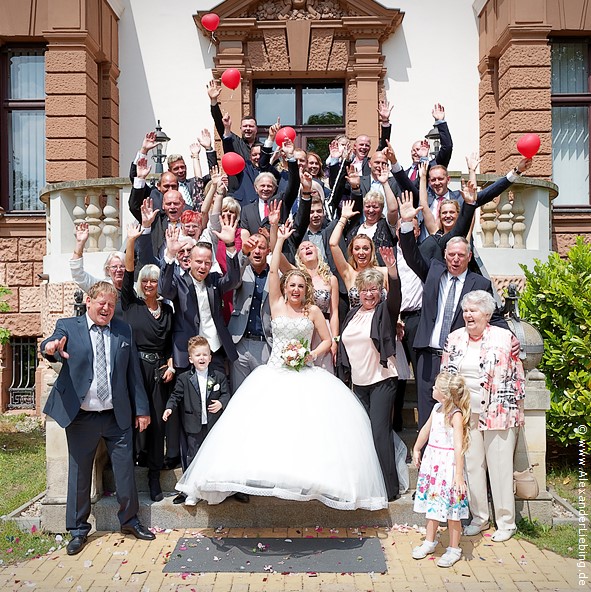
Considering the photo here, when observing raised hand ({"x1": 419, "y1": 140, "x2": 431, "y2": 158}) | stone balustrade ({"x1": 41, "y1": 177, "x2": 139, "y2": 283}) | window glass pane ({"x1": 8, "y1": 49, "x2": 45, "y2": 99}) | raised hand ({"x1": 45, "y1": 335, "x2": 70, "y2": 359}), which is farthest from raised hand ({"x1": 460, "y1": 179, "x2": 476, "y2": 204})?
window glass pane ({"x1": 8, "y1": 49, "x2": 45, "y2": 99})

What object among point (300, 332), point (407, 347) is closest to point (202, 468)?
point (300, 332)

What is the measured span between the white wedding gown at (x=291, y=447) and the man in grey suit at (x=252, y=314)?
1.33ft

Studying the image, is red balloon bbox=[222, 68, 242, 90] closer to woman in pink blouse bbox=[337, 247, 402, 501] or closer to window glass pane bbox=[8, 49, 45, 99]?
woman in pink blouse bbox=[337, 247, 402, 501]

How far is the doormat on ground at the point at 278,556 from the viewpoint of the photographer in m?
5.04

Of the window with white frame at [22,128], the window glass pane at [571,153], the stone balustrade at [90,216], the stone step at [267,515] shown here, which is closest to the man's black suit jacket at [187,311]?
the stone step at [267,515]

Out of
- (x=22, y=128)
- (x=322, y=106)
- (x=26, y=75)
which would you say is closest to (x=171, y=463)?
(x=22, y=128)

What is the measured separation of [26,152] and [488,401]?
1022 centimetres

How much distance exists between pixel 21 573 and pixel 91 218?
226 inches

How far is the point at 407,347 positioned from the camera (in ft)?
20.7

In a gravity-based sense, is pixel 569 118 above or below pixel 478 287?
above

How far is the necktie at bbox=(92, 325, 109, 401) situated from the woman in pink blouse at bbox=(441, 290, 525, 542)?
2.52m

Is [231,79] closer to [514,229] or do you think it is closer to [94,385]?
[514,229]

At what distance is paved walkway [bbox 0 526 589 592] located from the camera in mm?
4762

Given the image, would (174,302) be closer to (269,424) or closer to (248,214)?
(269,424)
